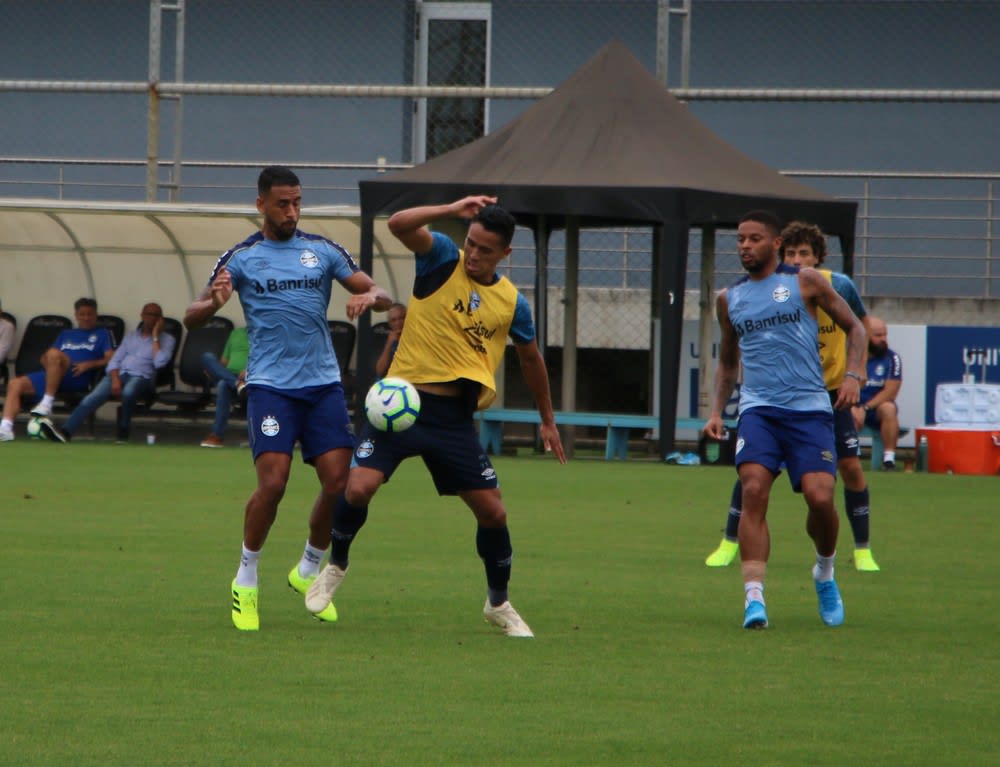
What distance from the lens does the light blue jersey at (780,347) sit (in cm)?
848

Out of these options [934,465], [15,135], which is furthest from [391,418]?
[15,135]

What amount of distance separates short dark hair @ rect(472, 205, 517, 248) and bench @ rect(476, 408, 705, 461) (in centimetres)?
1144

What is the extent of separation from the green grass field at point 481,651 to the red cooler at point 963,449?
5655 millimetres

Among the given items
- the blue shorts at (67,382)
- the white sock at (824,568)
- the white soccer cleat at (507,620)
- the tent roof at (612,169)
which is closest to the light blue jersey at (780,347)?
the white sock at (824,568)

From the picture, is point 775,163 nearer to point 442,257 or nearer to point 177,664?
point 442,257

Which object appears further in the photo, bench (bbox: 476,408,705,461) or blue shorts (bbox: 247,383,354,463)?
bench (bbox: 476,408,705,461)

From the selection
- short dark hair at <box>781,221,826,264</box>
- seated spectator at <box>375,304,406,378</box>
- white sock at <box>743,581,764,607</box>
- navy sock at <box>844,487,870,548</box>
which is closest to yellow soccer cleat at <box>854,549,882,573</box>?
navy sock at <box>844,487,870,548</box>

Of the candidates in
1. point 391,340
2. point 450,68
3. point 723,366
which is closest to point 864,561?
point 723,366

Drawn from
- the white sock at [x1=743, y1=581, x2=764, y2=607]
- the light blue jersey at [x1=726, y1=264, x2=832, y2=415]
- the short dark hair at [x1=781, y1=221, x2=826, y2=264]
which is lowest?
the white sock at [x1=743, y1=581, x2=764, y2=607]

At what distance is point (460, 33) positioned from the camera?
81.9 feet

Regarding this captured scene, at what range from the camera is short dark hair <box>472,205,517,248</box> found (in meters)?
7.48

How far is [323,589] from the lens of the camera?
7.96 metres

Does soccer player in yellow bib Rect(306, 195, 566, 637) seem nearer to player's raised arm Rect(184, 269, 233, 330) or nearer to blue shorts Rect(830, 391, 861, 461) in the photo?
player's raised arm Rect(184, 269, 233, 330)

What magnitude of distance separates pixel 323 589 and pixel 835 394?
3.60m
